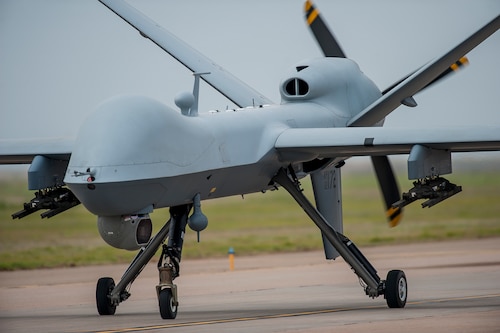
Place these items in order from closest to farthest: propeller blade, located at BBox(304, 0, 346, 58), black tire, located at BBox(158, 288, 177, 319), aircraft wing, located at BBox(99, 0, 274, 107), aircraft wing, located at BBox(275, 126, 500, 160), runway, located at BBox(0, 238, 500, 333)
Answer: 1. runway, located at BBox(0, 238, 500, 333)
2. black tire, located at BBox(158, 288, 177, 319)
3. aircraft wing, located at BBox(275, 126, 500, 160)
4. aircraft wing, located at BBox(99, 0, 274, 107)
5. propeller blade, located at BBox(304, 0, 346, 58)

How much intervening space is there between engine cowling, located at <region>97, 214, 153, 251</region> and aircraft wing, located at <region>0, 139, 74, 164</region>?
9.65 feet

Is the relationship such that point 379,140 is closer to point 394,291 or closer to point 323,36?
point 394,291

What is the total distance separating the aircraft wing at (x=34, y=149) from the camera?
861 inches

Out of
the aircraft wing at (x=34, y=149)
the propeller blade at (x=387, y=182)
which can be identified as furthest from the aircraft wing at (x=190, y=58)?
the aircraft wing at (x=34, y=149)

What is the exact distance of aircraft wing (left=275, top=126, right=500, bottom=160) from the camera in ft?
66.8

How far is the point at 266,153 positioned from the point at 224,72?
19.9 ft

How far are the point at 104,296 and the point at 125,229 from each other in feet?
11.3

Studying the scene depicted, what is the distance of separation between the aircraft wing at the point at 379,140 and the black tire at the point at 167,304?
3.49m

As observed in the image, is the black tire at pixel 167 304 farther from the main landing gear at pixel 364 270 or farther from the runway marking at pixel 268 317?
the main landing gear at pixel 364 270

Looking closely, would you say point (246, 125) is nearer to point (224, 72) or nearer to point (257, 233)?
point (224, 72)

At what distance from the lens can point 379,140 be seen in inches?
822

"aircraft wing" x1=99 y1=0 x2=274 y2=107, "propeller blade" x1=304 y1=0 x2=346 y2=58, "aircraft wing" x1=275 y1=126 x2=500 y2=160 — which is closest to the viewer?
"aircraft wing" x1=275 y1=126 x2=500 y2=160

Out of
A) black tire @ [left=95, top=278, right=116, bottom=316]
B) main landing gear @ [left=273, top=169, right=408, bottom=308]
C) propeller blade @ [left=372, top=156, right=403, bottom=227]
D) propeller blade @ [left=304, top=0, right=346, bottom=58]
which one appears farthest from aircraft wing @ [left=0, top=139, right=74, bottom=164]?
propeller blade @ [left=304, top=0, right=346, bottom=58]

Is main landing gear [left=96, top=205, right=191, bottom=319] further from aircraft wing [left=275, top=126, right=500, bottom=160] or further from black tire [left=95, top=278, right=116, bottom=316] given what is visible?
aircraft wing [left=275, top=126, right=500, bottom=160]
